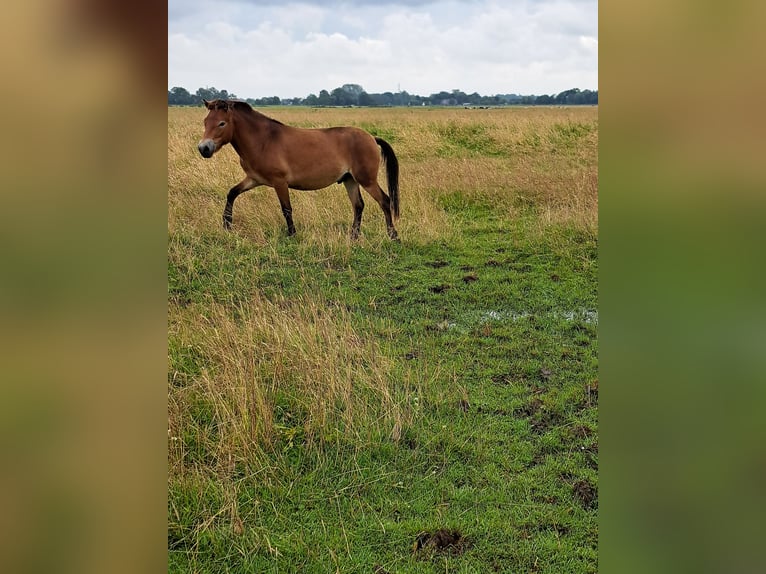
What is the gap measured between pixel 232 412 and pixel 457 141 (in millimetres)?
13209

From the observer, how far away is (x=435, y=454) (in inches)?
131

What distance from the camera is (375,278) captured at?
20.8 feet

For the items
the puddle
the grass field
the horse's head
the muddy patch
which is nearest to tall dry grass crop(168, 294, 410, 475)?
the grass field

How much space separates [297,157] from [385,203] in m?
1.15

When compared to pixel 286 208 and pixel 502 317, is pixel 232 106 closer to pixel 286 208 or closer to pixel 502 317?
pixel 286 208

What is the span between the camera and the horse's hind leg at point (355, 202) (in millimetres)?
7965

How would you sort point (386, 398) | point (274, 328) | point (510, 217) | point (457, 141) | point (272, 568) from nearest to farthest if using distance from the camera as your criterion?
point (272, 568)
point (386, 398)
point (274, 328)
point (510, 217)
point (457, 141)

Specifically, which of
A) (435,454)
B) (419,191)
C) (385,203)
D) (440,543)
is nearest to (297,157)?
(385,203)
